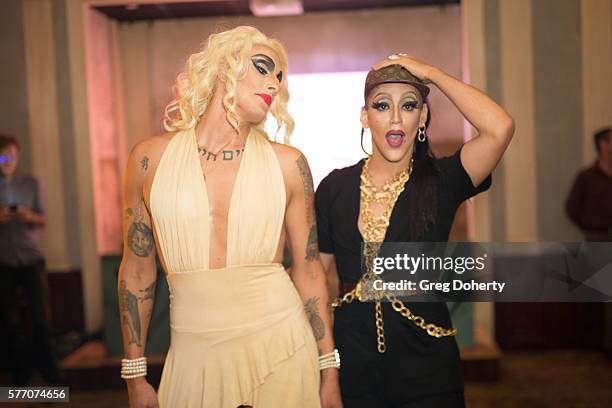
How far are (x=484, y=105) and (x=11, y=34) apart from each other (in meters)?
2.11

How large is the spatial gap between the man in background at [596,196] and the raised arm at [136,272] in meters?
1.89

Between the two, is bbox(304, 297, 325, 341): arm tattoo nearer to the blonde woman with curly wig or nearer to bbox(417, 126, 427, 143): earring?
the blonde woman with curly wig

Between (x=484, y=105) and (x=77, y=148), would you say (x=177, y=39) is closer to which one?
(x=77, y=148)

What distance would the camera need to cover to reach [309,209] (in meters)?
2.03

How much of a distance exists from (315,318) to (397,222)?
409 millimetres

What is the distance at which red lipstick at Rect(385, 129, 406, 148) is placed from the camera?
6.66 ft

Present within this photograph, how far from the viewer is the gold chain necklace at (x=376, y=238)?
200 cm

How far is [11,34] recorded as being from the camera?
9.07 ft

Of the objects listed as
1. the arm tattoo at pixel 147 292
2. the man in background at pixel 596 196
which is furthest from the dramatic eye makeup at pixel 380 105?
the man in background at pixel 596 196

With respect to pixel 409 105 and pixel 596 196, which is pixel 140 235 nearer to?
pixel 409 105

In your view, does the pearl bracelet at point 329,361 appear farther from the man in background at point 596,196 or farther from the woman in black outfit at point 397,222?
the man in background at point 596,196

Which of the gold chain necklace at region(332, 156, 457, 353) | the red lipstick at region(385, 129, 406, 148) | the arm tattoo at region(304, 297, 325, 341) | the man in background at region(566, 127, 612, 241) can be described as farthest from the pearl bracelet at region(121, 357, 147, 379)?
the man in background at region(566, 127, 612, 241)

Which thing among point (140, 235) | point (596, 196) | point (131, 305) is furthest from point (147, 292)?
point (596, 196)

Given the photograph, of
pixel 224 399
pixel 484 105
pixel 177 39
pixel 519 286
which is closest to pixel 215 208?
pixel 224 399
